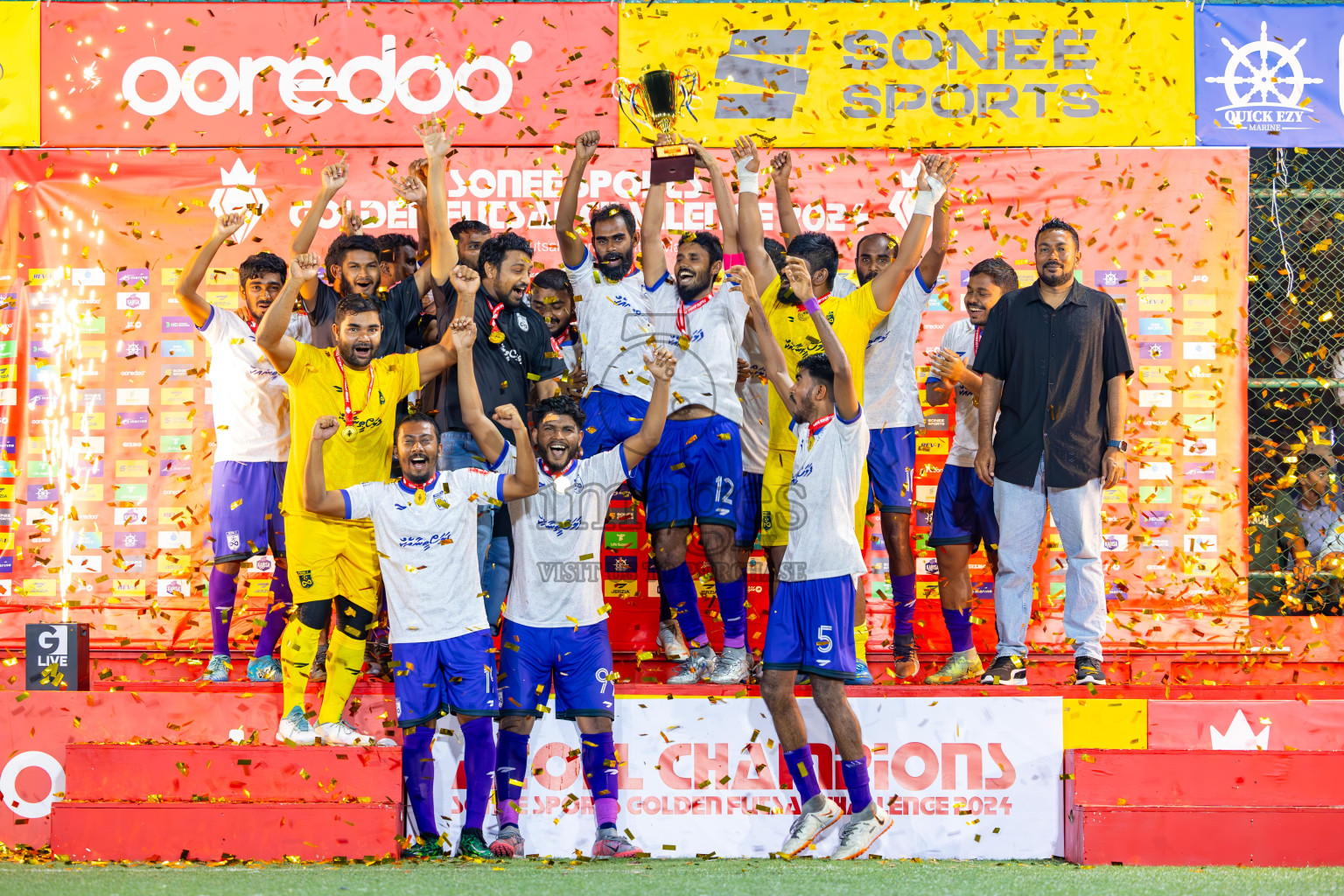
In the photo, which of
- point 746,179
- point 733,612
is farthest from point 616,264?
point 733,612

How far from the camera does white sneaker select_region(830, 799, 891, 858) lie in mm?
5121

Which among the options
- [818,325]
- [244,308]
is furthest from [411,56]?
[818,325]

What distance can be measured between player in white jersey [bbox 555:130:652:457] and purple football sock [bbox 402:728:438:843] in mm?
1628

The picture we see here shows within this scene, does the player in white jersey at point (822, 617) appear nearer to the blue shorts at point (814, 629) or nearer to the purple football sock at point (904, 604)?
the blue shorts at point (814, 629)

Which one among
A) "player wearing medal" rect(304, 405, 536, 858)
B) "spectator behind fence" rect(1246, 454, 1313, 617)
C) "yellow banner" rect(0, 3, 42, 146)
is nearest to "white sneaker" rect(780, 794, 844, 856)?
"player wearing medal" rect(304, 405, 536, 858)

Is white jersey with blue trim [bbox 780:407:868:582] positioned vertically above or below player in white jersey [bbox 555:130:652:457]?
below

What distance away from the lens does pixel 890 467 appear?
5.99m

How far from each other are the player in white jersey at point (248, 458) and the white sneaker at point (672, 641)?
1.99 m

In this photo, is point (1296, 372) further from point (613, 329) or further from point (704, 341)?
point (613, 329)

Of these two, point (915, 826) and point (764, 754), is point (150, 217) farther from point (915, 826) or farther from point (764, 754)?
point (915, 826)

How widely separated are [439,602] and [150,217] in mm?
3759

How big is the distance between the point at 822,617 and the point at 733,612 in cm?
77

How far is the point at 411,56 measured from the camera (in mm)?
7152

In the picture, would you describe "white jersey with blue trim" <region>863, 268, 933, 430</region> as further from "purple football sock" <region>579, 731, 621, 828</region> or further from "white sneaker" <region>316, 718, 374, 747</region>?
"white sneaker" <region>316, 718, 374, 747</region>
